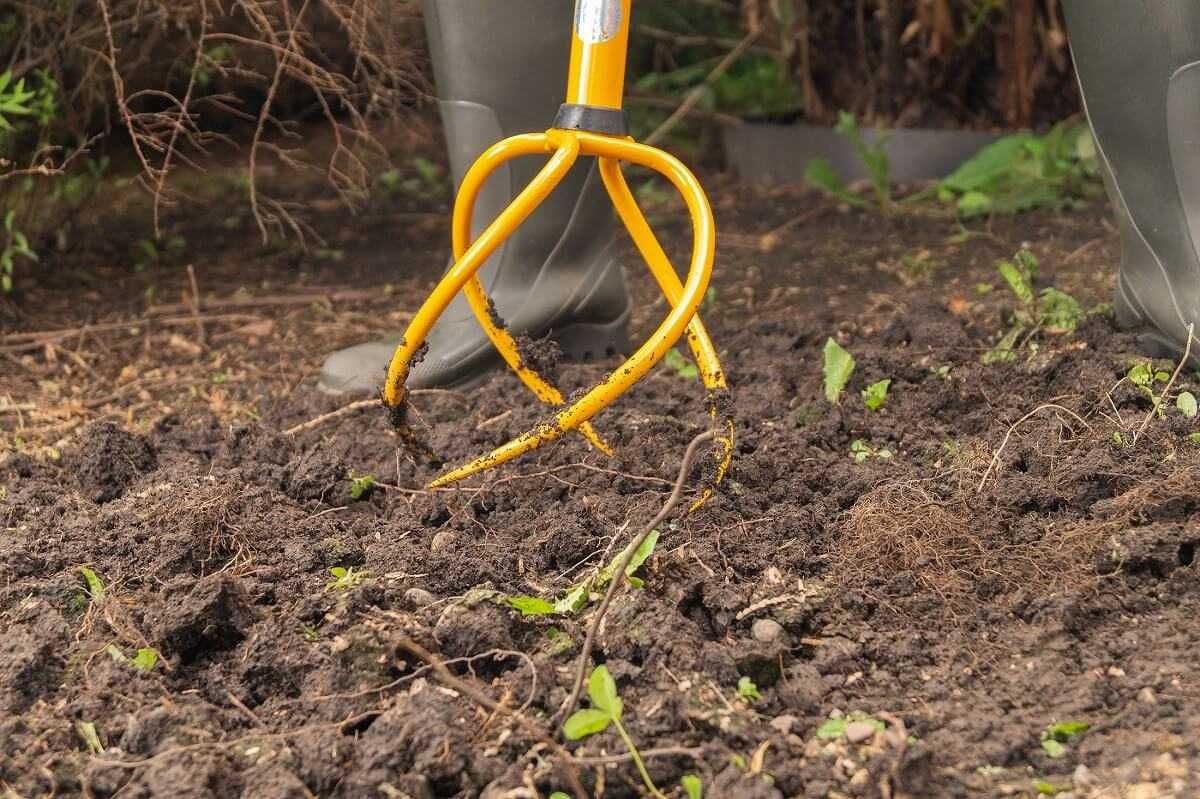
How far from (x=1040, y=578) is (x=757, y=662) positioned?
12.5 inches

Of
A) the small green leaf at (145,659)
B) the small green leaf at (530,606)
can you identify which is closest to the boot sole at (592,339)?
the small green leaf at (530,606)

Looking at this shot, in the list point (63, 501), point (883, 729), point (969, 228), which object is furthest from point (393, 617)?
point (969, 228)

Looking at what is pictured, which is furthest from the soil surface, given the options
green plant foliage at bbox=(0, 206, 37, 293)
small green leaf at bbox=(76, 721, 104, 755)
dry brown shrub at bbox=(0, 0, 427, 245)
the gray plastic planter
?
the gray plastic planter

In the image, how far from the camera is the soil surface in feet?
3.58

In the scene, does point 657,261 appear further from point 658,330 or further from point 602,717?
point 602,717

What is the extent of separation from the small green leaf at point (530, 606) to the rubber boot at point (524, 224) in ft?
2.56

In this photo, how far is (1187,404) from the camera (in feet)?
5.33

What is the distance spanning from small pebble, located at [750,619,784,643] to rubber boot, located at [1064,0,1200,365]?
815 millimetres

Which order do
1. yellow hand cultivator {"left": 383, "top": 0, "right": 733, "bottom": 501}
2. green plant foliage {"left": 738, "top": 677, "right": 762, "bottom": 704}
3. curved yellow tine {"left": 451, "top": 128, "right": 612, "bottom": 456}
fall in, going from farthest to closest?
curved yellow tine {"left": 451, "top": 128, "right": 612, "bottom": 456} < yellow hand cultivator {"left": 383, "top": 0, "right": 733, "bottom": 501} < green plant foliage {"left": 738, "top": 677, "right": 762, "bottom": 704}

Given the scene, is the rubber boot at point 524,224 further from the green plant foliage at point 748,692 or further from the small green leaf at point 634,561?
the green plant foliage at point 748,692

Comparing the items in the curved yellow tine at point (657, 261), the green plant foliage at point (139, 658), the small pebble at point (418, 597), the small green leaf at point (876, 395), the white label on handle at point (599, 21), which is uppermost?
the white label on handle at point (599, 21)

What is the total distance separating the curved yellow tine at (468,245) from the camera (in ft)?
4.98

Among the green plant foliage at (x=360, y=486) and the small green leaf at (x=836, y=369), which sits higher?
the small green leaf at (x=836, y=369)

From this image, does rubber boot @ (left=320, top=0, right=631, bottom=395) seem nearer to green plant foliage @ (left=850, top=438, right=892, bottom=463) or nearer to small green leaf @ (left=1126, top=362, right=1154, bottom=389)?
green plant foliage @ (left=850, top=438, right=892, bottom=463)
